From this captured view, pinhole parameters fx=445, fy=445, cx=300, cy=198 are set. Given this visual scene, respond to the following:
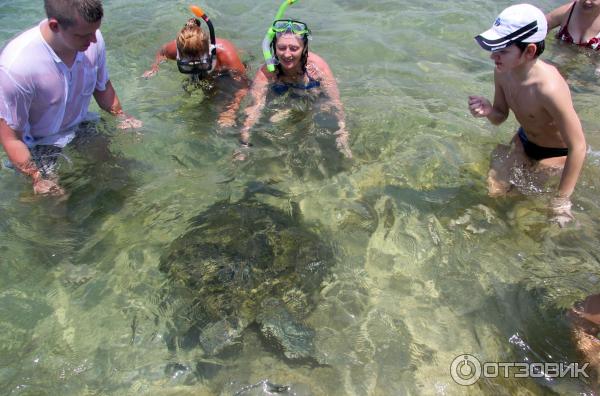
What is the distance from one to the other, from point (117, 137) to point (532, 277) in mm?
3919

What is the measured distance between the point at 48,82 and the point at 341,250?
256 cm

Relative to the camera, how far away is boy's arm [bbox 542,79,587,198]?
10.6 ft

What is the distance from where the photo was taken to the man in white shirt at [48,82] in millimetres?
3066

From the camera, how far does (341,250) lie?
351 cm

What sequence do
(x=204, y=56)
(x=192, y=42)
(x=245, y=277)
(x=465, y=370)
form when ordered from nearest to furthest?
1. (x=465, y=370)
2. (x=245, y=277)
3. (x=192, y=42)
4. (x=204, y=56)

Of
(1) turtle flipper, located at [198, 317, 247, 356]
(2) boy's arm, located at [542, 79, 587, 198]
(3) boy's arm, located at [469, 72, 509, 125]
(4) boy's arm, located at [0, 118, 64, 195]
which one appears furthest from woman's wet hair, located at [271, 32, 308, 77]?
(1) turtle flipper, located at [198, 317, 247, 356]

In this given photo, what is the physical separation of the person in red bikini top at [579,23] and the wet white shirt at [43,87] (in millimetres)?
6199

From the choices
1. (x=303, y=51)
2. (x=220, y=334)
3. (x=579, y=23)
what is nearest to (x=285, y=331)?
(x=220, y=334)

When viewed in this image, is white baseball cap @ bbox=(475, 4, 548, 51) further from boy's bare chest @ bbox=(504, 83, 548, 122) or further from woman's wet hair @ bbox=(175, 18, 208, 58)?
woman's wet hair @ bbox=(175, 18, 208, 58)

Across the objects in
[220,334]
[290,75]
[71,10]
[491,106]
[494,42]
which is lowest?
[220,334]

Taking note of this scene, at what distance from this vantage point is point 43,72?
3.27 m

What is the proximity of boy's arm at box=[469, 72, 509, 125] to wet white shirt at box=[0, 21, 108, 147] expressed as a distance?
10.5 ft

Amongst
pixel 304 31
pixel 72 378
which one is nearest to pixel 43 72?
pixel 72 378

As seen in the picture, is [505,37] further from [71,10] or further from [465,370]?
[71,10]
